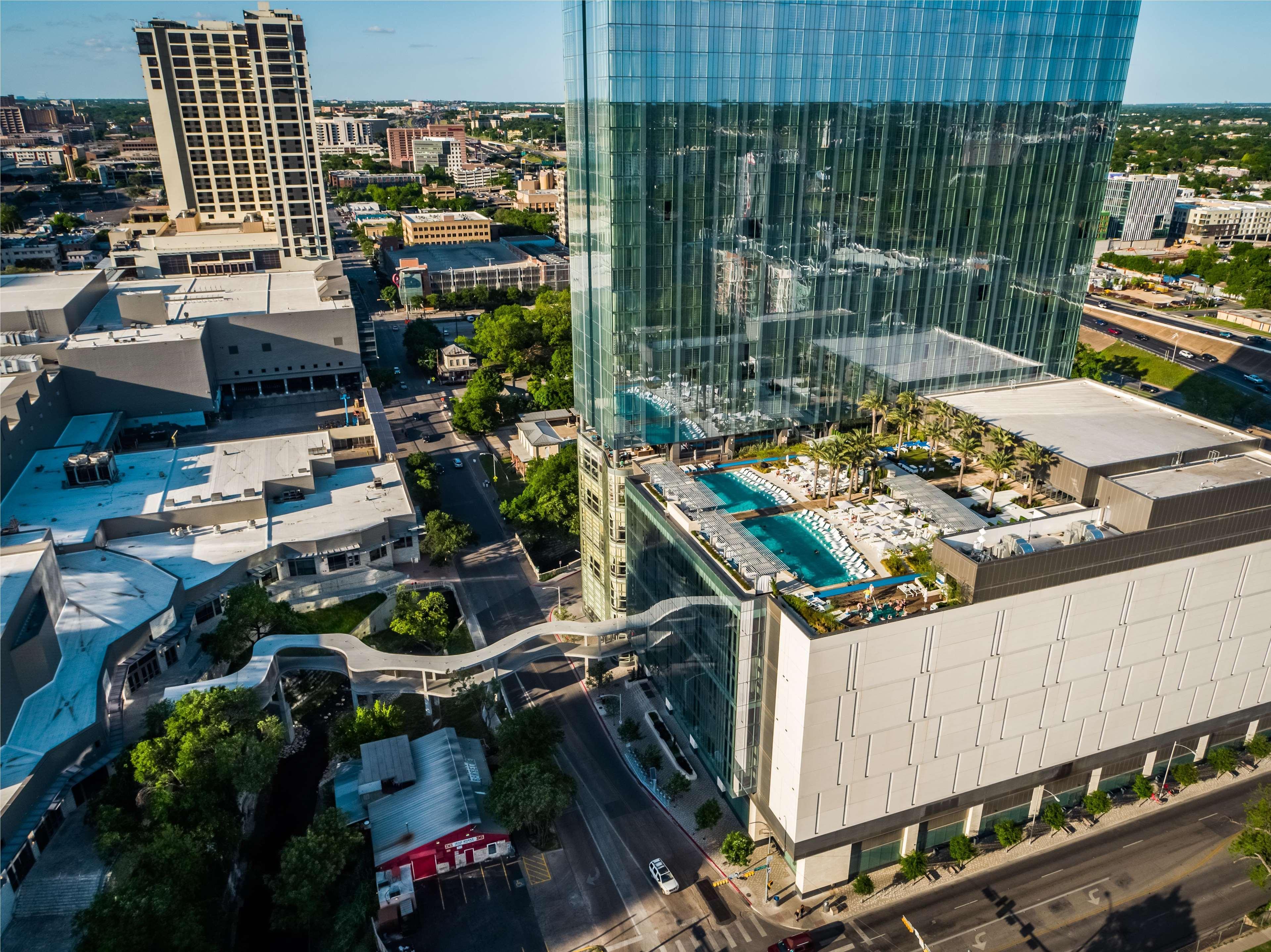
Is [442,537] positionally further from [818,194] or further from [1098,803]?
[1098,803]

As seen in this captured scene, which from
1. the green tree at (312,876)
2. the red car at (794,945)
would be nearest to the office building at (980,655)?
the red car at (794,945)

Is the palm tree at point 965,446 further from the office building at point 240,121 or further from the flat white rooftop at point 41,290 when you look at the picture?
the office building at point 240,121

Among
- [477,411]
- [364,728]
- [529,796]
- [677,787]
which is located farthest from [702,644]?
[477,411]

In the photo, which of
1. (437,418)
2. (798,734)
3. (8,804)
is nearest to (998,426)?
(798,734)

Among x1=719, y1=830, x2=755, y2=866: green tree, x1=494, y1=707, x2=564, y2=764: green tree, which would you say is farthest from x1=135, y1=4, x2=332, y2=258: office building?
x1=719, y1=830, x2=755, y2=866: green tree

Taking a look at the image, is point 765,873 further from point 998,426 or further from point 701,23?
point 701,23

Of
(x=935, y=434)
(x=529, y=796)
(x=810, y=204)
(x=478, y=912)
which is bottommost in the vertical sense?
(x=478, y=912)

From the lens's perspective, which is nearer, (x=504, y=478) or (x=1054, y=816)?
(x=1054, y=816)
